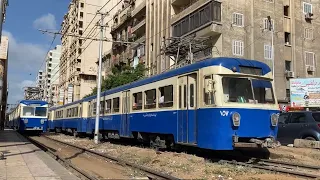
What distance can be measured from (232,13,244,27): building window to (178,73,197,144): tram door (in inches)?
856

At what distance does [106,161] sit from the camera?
1408cm

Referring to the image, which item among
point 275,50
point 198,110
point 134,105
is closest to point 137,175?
point 198,110

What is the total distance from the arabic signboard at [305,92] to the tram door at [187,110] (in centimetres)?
1416

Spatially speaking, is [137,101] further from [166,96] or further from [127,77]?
[127,77]

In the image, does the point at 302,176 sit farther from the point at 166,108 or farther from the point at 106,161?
the point at 106,161

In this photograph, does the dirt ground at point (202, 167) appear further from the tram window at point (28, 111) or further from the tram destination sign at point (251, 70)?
the tram window at point (28, 111)

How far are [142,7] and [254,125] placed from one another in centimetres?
4042

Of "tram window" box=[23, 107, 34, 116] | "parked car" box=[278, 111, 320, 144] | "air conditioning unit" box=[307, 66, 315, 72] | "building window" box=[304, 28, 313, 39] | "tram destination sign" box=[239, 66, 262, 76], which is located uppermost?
"building window" box=[304, 28, 313, 39]

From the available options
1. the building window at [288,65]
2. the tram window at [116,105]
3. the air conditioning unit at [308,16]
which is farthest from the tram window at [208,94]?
the air conditioning unit at [308,16]

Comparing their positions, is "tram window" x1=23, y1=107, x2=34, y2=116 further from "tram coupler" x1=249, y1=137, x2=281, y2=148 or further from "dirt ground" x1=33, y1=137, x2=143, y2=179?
"tram coupler" x1=249, y1=137, x2=281, y2=148

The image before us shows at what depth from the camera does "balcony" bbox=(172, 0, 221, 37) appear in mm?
31266

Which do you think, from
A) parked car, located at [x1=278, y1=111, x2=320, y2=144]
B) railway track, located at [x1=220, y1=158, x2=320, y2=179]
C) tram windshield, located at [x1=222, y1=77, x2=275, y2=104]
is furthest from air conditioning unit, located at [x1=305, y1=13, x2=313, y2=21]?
railway track, located at [x1=220, y1=158, x2=320, y2=179]

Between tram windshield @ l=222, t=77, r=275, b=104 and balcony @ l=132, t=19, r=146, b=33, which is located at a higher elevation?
balcony @ l=132, t=19, r=146, b=33

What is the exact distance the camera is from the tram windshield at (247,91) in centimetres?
1166
